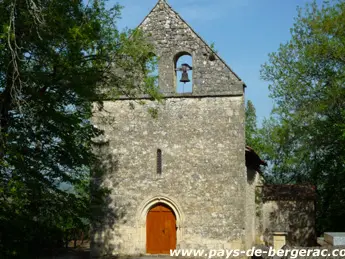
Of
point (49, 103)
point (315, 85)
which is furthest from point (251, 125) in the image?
point (49, 103)

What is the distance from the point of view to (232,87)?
15812 millimetres

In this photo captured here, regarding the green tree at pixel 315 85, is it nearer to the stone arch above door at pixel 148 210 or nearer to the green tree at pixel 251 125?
the stone arch above door at pixel 148 210

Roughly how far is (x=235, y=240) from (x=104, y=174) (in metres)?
5.07

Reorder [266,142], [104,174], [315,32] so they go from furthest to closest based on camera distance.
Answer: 1. [266,142]
2. [315,32]
3. [104,174]

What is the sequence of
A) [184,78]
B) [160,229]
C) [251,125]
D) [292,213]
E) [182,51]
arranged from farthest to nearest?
[251,125] → [292,213] → [182,51] → [184,78] → [160,229]

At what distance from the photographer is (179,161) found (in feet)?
52.1

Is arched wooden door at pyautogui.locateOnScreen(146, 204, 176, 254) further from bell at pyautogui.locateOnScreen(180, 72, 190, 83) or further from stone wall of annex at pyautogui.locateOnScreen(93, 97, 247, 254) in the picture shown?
bell at pyautogui.locateOnScreen(180, 72, 190, 83)

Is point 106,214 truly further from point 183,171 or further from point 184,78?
point 184,78

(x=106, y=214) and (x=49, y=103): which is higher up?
(x=49, y=103)

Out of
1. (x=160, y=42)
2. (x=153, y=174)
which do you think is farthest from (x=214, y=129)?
(x=160, y=42)

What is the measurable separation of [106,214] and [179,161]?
10.4 ft

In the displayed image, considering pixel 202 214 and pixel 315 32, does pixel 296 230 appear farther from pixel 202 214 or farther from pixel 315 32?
pixel 315 32

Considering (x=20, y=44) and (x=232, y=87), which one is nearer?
(x=20, y=44)

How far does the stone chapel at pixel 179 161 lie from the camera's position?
50.7 feet
